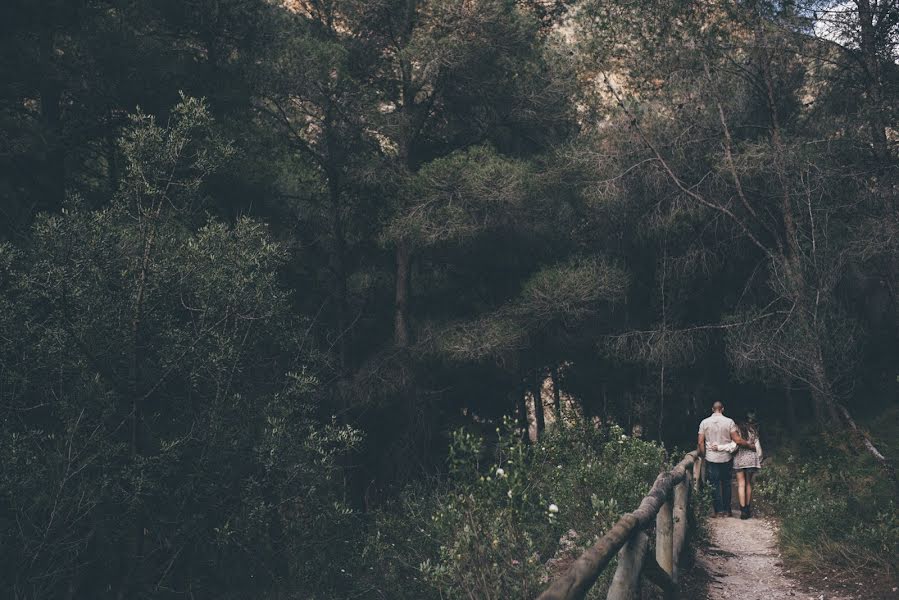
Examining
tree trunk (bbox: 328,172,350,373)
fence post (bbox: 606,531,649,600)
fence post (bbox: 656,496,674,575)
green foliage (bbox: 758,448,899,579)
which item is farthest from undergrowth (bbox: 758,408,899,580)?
tree trunk (bbox: 328,172,350,373)

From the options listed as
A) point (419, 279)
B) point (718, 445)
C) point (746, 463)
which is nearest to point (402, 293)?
point (419, 279)

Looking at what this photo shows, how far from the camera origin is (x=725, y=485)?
11.3m

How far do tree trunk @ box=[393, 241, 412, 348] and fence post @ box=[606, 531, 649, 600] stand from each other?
574 inches

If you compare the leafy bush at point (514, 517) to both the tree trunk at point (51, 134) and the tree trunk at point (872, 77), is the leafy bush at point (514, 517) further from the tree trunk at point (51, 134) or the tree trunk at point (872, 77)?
the tree trunk at point (51, 134)

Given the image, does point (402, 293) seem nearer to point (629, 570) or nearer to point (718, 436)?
point (718, 436)

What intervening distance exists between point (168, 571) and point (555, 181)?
12810 millimetres

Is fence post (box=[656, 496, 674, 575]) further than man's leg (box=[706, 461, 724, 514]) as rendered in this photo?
No

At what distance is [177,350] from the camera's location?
30.0ft

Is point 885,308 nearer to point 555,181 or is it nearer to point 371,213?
point 555,181

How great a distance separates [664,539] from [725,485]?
6.07 meters

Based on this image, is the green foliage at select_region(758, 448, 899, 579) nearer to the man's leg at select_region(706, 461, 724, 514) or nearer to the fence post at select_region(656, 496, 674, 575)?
the man's leg at select_region(706, 461, 724, 514)

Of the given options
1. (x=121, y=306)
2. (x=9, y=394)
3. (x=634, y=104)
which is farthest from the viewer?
(x=634, y=104)

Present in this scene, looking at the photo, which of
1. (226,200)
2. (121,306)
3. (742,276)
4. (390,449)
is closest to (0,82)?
(226,200)

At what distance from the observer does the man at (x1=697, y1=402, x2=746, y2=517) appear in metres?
10.8
